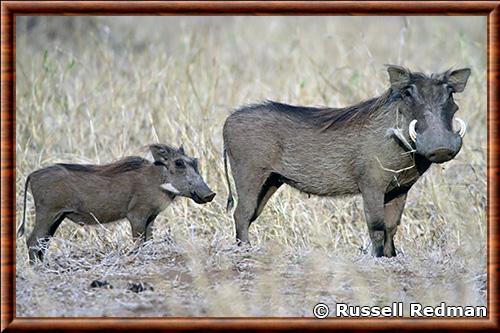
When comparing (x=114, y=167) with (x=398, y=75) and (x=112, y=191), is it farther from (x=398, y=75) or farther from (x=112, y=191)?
(x=398, y=75)

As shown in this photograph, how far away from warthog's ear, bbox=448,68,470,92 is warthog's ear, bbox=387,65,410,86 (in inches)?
8.5

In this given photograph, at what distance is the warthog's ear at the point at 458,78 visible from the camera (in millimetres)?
4785

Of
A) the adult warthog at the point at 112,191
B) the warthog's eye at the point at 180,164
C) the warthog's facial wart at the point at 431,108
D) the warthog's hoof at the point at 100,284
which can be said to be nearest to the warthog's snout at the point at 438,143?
the warthog's facial wart at the point at 431,108

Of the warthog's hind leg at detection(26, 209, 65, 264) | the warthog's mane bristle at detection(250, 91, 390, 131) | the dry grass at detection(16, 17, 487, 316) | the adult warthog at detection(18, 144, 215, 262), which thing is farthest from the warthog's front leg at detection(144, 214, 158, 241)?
the warthog's mane bristle at detection(250, 91, 390, 131)

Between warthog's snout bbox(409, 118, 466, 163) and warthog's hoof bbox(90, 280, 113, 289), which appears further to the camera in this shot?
warthog's snout bbox(409, 118, 466, 163)

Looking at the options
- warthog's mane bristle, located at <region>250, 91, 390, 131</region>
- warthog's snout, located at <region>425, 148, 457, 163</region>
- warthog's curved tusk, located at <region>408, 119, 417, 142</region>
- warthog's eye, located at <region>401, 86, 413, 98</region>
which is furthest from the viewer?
warthog's mane bristle, located at <region>250, 91, 390, 131</region>

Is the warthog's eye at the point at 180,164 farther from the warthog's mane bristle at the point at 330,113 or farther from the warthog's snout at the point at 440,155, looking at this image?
the warthog's snout at the point at 440,155

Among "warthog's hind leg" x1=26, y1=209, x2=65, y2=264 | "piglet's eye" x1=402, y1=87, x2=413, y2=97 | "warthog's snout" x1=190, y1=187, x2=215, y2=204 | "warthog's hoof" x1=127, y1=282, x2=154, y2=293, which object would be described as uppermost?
Answer: "piglet's eye" x1=402, y1=87, x2=413, y2=97

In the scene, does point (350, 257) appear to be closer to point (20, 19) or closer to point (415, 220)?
point (415, 220)

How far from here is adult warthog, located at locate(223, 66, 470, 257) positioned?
188 inches

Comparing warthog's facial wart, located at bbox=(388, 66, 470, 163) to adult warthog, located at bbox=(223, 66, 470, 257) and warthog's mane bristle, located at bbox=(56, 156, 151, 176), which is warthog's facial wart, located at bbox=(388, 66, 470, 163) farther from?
warthog's mane bristle, located at bbox=(56, 156, 151, 176)

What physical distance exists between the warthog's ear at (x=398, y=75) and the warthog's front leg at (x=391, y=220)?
62 cm

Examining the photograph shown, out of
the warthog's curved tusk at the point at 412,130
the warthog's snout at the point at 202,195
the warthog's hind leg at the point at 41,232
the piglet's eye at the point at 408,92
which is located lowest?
the warthog's hind leg at the point at 41,232

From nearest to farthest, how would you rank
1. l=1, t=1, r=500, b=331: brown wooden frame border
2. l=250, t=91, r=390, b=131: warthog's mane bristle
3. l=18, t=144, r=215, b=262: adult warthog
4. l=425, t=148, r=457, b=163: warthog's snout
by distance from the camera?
l=1, t=1, r=500, b=331: brown wooden frame border → l=425, t=148, r=457, b=163: warthog's snout → l=18, t=144, r=215, b=262: adult warthog → l=250, t=91, r=390, b=131: warthog's mane bristle
